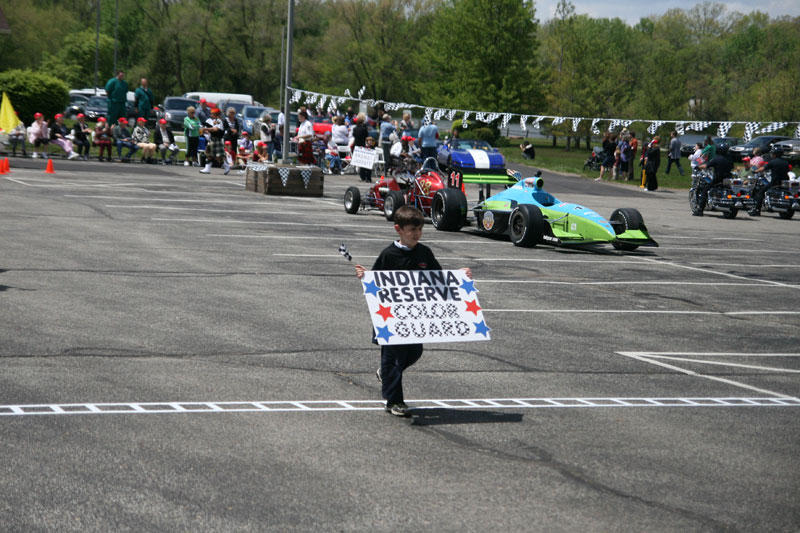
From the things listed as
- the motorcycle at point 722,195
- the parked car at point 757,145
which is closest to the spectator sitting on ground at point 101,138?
the motorcycle at point 722,195

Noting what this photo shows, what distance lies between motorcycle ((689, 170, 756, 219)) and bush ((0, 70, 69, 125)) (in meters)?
29.0

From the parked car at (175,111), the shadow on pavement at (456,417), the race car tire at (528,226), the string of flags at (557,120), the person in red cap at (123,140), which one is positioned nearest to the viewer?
the shadow on pavement at (456,417)

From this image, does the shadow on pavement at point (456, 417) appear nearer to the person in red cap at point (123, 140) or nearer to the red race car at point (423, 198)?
the red race car at point (423, 198)

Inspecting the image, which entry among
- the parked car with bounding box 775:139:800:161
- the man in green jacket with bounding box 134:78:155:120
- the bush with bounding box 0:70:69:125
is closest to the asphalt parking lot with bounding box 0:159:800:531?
the man in green jacket with bounding box 134:78:155:120

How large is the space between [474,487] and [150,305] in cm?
618

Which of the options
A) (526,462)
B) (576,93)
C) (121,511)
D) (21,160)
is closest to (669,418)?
(526,462)

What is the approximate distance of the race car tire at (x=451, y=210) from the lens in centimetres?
2016

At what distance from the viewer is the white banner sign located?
30547 millimetres

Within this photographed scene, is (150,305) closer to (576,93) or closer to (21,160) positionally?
(21,160)

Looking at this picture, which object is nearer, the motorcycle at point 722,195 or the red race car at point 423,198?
the red race car at point 423,198

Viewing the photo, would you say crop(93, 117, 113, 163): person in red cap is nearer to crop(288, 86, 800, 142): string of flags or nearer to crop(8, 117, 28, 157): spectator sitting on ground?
crop(8, 117, 28, 157): spectator sitting on ground

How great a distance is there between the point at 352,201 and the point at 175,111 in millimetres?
29400

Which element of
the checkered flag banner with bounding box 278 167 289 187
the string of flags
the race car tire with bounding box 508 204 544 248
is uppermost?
the string of flags

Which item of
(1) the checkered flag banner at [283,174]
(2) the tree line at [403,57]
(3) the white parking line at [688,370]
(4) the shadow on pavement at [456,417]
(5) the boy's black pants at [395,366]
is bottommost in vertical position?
(4) the shadow on pavement at [456,417]
